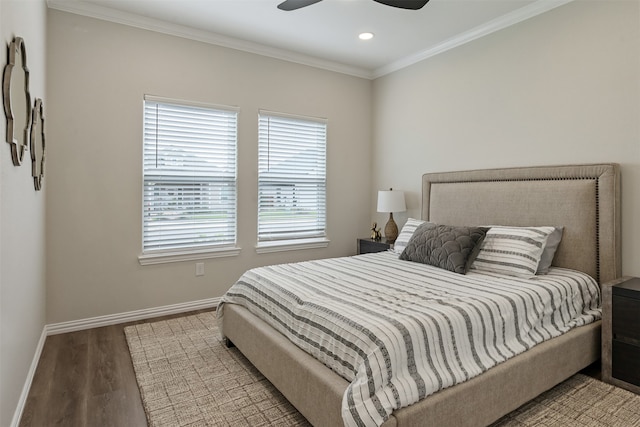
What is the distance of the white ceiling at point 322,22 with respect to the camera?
308cm

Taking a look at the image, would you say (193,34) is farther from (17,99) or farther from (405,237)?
(405,237)

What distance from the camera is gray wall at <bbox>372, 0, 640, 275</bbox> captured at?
2615 millimetres

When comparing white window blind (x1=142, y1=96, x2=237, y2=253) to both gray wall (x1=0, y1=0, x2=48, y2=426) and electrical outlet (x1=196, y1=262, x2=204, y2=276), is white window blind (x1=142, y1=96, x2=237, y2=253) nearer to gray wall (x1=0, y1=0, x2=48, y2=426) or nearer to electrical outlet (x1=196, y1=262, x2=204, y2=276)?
electrical outlet (x1=196, y1=262, x2=204, y2=276)

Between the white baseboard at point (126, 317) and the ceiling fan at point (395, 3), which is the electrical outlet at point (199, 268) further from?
the ceiling fan at point (395, 3)

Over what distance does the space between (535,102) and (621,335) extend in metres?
1.92

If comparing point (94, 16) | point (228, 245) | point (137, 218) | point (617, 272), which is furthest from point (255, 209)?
point (617, 272)

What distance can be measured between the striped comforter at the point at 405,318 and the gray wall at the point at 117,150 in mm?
1170

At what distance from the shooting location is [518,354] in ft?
6.38

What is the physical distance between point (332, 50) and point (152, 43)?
184cm

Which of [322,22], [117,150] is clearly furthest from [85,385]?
[322,22]

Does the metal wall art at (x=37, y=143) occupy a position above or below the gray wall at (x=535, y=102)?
below

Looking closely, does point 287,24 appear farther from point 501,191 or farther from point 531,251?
point 531,251

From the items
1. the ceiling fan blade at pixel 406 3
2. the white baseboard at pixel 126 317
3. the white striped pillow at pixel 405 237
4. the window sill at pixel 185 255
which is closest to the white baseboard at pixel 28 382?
the white baseboard at pixel 126 317

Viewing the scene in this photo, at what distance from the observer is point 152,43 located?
3.42 m
